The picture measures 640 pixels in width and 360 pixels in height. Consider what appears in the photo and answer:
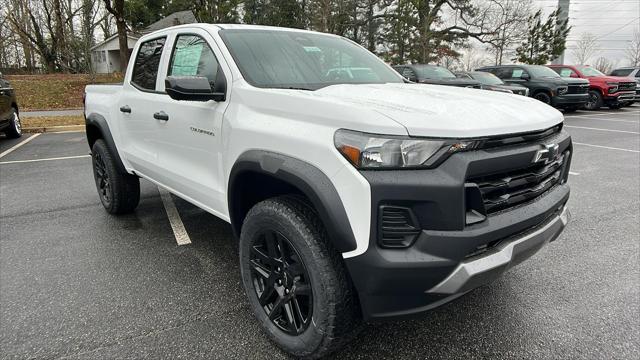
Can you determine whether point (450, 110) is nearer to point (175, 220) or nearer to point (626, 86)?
point (175, 220)

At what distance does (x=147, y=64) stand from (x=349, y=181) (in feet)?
9.02

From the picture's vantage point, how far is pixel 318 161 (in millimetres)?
1896

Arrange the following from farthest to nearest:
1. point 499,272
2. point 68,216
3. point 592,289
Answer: point 68,216 < point 592,289 < point 499,272

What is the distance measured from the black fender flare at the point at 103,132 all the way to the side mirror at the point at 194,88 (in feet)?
6.38

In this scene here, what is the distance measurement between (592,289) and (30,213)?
5345 mm

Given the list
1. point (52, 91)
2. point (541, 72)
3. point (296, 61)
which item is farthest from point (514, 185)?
point (52, 91)

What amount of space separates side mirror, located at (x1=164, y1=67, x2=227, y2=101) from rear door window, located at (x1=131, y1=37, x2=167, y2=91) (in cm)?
112

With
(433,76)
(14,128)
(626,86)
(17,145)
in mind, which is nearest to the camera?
(17,145)

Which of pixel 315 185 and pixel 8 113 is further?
pixel 8 113

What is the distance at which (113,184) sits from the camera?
13.9 feet

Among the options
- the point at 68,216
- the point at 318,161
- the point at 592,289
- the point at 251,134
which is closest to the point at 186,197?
the point at 251,134

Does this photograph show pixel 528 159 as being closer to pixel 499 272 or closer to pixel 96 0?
pixel 499 272

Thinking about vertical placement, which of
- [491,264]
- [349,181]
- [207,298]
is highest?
[349,181]

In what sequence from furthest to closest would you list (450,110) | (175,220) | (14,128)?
(14,128) < (175,220) < (450,110)
